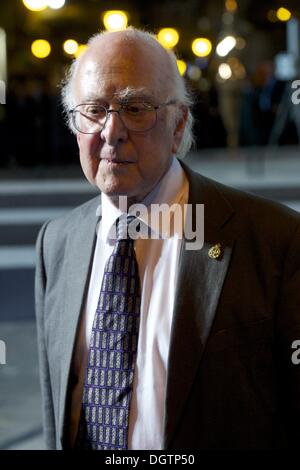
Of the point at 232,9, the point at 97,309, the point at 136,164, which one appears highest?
the point at 232,9

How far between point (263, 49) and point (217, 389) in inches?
814

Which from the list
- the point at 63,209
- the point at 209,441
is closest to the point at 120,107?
the point at 209,441

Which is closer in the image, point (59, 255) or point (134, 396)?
point (134, 396)

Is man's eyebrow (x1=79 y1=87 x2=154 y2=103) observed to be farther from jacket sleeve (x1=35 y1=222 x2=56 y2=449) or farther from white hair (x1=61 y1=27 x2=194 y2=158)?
jacket sleeve (x1=35 y1=222 x2=56 y2=449)

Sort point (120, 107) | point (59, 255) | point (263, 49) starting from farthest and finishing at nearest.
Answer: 1. point (263, 49)
2. point (59, 255)
3. point (120, 107)

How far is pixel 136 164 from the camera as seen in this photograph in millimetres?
1769

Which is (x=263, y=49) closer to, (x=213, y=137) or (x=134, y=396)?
(x=213, y=137)

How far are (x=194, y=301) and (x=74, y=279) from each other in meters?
0.30

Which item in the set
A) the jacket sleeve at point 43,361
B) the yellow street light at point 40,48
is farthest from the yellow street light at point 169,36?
the jacket sleeve at point 43,361

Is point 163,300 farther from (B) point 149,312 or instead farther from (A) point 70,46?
(A) point 70,46

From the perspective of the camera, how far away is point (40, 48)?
18.1 metres

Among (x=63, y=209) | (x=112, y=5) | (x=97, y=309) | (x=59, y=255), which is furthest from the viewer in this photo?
(x=112, y=5)

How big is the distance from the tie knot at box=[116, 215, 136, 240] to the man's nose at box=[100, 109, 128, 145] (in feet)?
0.63

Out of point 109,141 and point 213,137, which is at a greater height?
point 213,137
